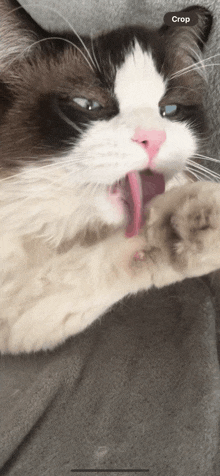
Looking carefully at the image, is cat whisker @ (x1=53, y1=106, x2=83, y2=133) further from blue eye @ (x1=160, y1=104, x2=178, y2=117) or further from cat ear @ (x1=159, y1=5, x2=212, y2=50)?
cat ear @ (x1=159, y1=5, x2=212, y2=50)

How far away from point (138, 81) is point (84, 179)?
8.4 inches

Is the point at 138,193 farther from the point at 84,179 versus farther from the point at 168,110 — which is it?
the point at 168,110

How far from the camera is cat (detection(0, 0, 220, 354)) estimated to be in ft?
2.24

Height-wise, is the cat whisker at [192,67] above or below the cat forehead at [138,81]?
below

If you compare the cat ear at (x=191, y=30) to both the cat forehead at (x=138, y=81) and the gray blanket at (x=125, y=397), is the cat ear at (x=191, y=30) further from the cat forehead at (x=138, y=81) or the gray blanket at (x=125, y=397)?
the gray blanket at (x=125, y=397)

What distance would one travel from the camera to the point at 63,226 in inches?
31.9

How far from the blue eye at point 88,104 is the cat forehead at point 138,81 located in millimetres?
42

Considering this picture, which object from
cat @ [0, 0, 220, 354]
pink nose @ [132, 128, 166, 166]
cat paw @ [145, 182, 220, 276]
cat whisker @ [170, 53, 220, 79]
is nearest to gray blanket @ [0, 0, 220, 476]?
cat @ [0, 0, 220, 354]

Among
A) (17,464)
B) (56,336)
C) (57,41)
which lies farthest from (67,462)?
(57,41)

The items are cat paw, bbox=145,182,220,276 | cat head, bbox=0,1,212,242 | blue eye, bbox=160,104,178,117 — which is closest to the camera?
cat paw, bbox=145,182,220,276

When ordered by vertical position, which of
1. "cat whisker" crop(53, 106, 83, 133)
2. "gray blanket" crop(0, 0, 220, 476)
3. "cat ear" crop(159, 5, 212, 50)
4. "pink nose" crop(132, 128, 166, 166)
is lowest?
"gray blanket" crop(0, 0, 220, 476)

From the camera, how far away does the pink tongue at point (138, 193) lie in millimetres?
718

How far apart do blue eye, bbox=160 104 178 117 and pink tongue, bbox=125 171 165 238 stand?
0.14 m

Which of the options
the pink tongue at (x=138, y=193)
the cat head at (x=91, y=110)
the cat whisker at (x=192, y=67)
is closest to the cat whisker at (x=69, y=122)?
the cat head at (x=91, y=110)
